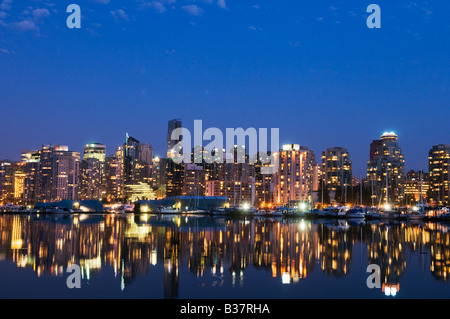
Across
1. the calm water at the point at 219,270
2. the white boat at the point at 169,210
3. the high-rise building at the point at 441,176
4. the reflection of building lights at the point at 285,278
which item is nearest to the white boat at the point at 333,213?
the white boat at the point at 169,210

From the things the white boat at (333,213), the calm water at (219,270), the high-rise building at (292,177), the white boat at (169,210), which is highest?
the high-rise building at (292,177)

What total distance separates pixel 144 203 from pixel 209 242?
379 feet

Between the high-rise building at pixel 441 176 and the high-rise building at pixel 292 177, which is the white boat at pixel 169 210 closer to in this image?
the high-rise building at pixel 292 177

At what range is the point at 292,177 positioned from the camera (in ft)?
627

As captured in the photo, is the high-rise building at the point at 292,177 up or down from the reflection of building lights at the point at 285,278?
up

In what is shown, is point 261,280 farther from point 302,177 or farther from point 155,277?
point 302,177

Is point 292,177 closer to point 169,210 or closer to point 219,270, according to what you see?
point 169,210

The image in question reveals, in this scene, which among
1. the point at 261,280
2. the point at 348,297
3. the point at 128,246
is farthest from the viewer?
the point at 128,246

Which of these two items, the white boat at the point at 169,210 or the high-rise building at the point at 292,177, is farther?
the high-rise building at the point at 292,177

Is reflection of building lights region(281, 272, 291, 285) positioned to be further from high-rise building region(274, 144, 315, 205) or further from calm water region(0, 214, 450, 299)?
high-rise building region(274, 144, 315, 205)

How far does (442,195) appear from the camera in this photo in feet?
629

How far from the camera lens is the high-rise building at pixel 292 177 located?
624ft
